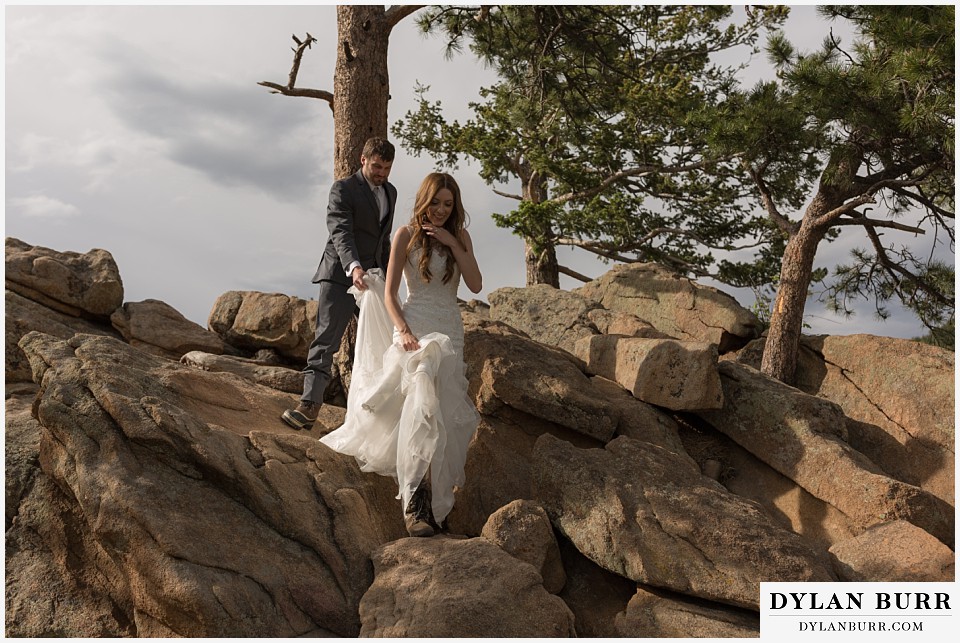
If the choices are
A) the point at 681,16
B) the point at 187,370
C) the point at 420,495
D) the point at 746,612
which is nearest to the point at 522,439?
the point at 420,495

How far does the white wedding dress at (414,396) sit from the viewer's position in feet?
19.8

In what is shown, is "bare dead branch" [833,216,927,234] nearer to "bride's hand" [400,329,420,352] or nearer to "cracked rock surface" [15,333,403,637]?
"bride's hand" [400,329,420,352]

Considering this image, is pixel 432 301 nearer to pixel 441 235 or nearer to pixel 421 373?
pixel 441 235

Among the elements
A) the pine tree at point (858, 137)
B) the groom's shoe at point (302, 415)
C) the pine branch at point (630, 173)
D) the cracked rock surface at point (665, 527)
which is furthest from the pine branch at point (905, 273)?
the groom's shoe at point (302, 415)

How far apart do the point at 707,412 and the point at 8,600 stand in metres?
7.57

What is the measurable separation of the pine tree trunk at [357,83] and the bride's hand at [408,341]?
427 cm

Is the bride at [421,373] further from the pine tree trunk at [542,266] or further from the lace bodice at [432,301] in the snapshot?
the pine tree trunk at [542,266]

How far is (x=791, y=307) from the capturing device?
1220cm

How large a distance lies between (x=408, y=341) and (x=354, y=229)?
1.99 meters

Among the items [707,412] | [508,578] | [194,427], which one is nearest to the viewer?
[508,578]

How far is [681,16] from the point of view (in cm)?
1627

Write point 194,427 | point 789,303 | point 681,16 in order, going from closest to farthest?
point 194,427, point 789,303, point 681,16

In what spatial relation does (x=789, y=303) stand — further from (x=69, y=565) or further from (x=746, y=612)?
(x=69, y=565)

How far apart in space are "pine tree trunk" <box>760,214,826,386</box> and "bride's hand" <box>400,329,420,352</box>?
7646mm
